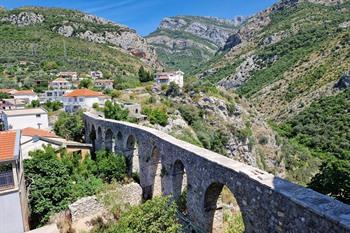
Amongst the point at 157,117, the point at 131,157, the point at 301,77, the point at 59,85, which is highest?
the point at 301,77

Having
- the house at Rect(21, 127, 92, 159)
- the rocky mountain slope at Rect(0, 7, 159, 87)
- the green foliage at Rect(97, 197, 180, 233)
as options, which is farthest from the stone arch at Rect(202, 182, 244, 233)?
the rocky mountain slope at Rect(0, 7, 159, 87)

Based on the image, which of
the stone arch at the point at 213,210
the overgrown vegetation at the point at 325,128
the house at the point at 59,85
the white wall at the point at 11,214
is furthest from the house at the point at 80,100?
the overgrown vegetation at the point at 325,128

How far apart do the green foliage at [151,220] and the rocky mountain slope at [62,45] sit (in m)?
53.4

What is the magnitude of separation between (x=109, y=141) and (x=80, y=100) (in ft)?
56.7

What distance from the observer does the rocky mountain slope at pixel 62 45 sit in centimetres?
6606

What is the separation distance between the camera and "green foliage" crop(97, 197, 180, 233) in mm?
8359

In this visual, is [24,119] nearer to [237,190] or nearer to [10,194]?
[10,194]

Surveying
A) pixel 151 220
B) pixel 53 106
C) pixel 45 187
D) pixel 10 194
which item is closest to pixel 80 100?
pixel 53 106

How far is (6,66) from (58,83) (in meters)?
20.3

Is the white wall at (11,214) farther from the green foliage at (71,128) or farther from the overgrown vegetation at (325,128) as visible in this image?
the overgrown vegetation at (325,128)

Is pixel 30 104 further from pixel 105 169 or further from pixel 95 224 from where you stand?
pixel 95 224

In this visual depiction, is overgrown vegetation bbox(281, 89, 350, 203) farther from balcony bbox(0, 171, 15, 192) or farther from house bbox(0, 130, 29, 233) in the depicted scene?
balcony bbox(0, 171, 15, 192)

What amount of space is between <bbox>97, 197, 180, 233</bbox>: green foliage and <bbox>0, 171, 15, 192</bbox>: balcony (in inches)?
234

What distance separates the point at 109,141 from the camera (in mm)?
22375
